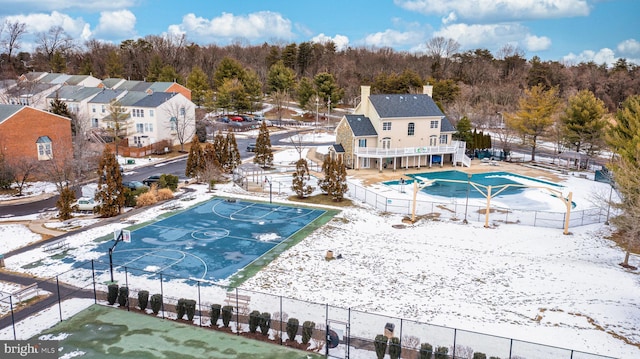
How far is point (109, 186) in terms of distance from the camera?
35.8 metres

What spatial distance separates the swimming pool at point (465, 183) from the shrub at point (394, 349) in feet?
92.0

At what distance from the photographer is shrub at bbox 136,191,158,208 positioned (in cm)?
3931

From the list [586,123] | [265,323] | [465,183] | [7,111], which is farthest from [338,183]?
[586,123]

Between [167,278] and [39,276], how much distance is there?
21.8 feet

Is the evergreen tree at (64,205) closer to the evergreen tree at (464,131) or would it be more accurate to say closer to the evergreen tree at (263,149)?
the evergreen tree at (263,149)

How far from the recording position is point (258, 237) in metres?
32.6

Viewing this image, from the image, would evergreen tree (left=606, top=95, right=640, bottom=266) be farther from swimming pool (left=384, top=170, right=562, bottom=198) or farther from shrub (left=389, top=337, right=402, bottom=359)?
shrub (left=389, top=337, right=402, bottom=359)

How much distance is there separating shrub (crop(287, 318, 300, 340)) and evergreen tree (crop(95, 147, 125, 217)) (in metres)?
22.0

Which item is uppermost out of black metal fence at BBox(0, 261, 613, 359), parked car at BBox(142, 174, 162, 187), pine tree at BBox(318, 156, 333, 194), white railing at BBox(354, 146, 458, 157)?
white railing at BBox(354, 146, 458, 157)

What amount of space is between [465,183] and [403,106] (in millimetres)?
13042

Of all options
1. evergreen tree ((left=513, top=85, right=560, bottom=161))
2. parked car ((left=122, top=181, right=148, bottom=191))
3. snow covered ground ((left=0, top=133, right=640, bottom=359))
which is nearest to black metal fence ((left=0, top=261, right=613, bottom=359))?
snow covered ground ((left=0, top=133, right=640, bottom=359))

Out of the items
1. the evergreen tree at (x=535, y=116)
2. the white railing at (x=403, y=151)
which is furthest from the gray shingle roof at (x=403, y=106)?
the evergreen tree at (x=535, y=116)

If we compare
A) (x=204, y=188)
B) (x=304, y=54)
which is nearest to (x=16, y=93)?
(x=204, y=188)

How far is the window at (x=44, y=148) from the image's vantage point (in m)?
48.0
